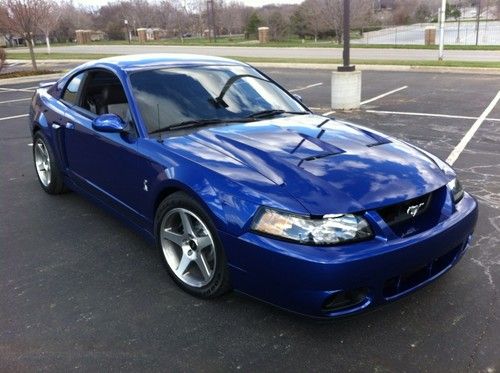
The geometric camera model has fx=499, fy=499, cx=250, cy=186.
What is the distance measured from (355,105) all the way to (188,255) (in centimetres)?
823

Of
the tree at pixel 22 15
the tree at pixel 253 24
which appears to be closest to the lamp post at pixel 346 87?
the tree at pixel 22 15

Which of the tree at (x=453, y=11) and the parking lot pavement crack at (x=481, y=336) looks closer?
the parking lot pavement crack at (x=481, y=336)

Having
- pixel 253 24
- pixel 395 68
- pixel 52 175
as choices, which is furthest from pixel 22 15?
pixel 253 24

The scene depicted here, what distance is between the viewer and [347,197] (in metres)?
2.71

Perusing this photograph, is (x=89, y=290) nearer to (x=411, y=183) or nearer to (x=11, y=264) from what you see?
(x=11, y=264)

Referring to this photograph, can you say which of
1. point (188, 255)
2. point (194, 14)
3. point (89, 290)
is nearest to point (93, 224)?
point (89, 290)

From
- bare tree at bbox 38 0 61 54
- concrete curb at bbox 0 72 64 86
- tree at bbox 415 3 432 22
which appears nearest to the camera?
concrete curb at bbox 0 72 64 86

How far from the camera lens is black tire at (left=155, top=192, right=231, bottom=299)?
2922 mm

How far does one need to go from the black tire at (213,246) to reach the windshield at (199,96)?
66 cm

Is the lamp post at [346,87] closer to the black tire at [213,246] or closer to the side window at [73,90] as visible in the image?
the side window at [73,90]

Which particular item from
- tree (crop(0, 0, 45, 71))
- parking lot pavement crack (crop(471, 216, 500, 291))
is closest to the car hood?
parking lot pavement crack (crop(471, 216, 500, 291))

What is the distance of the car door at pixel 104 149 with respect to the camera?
365cm

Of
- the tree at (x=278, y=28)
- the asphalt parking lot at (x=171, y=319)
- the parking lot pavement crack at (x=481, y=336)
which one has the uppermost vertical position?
the tree at (x=278, y=28)

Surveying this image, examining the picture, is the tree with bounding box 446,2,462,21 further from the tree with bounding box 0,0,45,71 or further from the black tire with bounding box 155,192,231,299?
the black tire with bounding box 155,192,231,299
